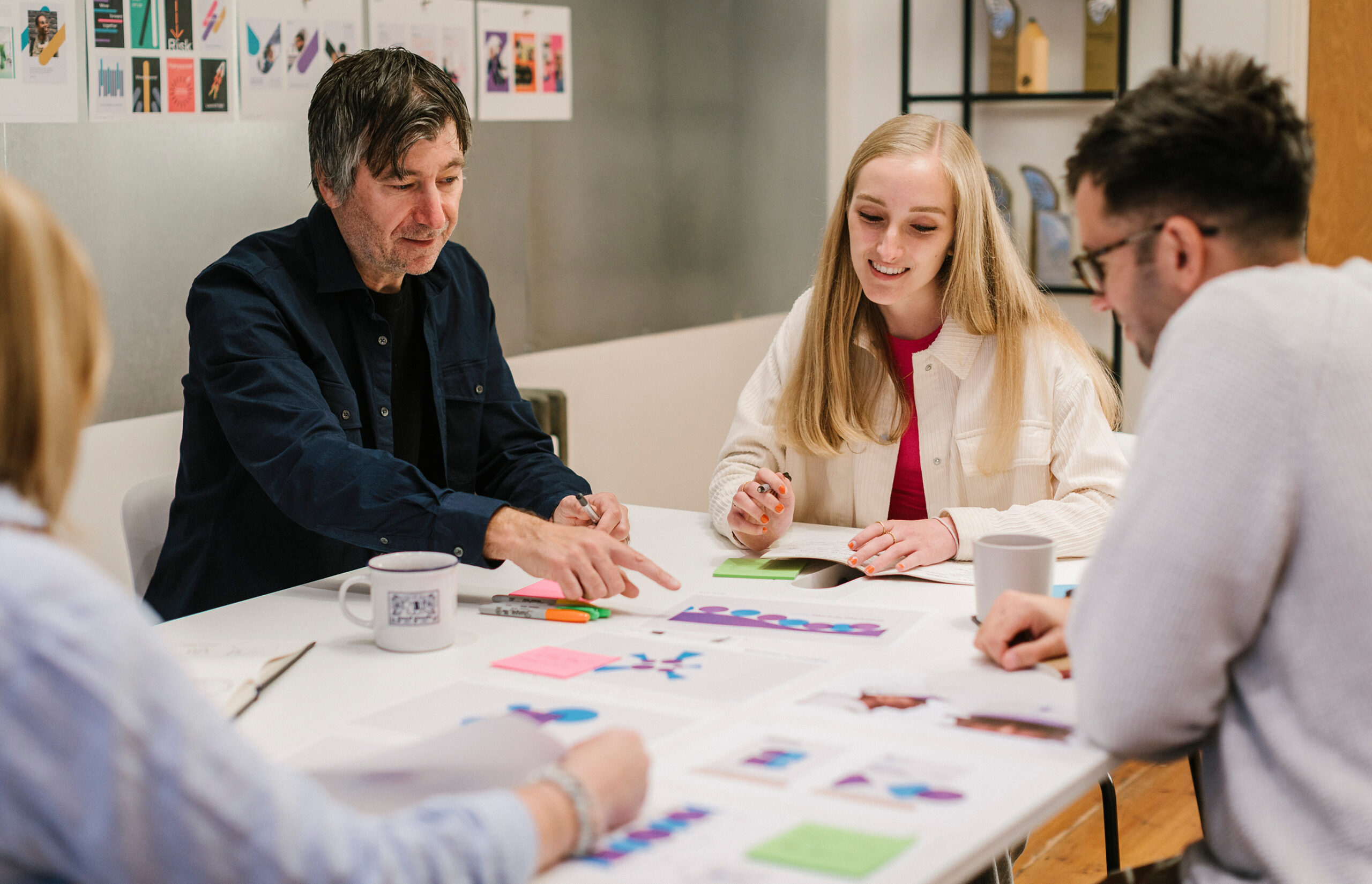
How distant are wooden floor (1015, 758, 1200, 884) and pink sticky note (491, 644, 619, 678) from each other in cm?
152

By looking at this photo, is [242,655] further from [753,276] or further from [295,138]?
[753,276]

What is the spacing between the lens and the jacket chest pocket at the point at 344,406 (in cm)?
193

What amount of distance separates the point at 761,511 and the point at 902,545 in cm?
22

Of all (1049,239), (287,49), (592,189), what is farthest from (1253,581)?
(1049,239)

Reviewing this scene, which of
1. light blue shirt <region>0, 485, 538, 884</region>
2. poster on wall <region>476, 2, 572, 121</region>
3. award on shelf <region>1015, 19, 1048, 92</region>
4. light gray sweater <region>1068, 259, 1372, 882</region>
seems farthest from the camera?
award on shelf <region>1015, 19, 1048, 92</region>

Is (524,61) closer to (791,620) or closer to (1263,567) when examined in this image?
(791,620)

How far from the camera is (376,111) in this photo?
1.95m

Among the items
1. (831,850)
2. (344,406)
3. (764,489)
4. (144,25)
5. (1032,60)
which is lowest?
(831,850)

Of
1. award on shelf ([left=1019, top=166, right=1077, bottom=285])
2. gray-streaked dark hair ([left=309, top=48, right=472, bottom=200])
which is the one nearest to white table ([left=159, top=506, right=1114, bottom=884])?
gray-streaked dark hair ([left=309, top=48, right=472, bottom=200])

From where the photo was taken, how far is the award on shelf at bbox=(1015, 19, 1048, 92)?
4172mm

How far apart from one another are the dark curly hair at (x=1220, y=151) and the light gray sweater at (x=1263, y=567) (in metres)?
0.12

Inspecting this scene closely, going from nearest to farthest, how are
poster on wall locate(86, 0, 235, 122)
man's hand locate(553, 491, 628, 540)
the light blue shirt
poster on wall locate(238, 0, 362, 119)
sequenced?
the light blue shirt < man's hand locate(553, 491, 628, 540) < poster on wall locate(86, 0, 235, 122) < poster on wall locate(238, 0, 362, 119)

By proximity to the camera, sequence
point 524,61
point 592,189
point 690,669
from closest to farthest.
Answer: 1. point 690,669
2. point 524,61
3. point 592,189

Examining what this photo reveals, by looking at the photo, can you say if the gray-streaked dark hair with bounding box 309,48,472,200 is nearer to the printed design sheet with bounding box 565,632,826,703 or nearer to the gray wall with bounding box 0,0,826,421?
the gray wall with bounding box 0,0,826,421
